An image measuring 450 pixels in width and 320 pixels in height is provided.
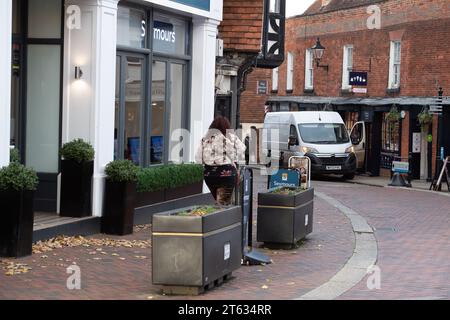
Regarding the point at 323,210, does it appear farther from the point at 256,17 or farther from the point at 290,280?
the point at 290,280

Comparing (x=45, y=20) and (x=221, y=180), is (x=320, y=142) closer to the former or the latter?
(x=45, y=20)

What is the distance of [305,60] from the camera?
134 feet

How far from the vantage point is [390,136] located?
32969mm

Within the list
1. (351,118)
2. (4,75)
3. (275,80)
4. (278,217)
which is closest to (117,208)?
(278,217)

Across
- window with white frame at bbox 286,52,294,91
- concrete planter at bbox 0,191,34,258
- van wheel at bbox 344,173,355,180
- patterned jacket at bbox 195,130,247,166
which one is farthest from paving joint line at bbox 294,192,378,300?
window with white frame at bbox 286,52,294,91

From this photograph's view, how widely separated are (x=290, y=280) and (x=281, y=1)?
17299 millimetres

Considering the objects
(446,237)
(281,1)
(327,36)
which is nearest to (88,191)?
(446,237)

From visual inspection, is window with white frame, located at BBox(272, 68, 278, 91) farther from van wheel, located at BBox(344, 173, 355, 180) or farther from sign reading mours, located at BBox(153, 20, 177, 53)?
sign reading mours, located at BBox(153, 20, 177, 53)

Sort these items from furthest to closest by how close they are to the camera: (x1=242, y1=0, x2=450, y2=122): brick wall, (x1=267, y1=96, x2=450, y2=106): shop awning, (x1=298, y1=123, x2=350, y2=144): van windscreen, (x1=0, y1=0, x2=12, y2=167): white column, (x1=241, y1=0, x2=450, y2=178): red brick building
A: (x1=298, y1=123, x2=350, y2=144): van windscreen → (x1=241, y1=0, x2=450, y2=178): red brick building → (x1=242, y1=0, x2=450, y2=122): brick wall → (x1=267, y1=96, x2=450, y2=106): shop awning → (x1=0, y1=0, x2=12, y2=167): white column

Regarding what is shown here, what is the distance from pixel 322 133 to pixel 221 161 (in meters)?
20.7

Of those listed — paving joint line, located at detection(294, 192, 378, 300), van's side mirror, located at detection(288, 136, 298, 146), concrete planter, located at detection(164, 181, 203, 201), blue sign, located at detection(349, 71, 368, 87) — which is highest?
blue sign, located at detection(349, 71, 368, 87)

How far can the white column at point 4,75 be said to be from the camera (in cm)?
1088

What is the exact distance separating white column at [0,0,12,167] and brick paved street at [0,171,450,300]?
1.40 metres

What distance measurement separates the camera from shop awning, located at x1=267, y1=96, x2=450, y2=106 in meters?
29.8
